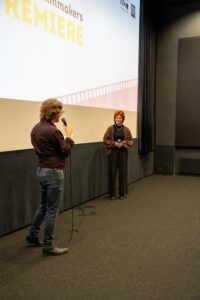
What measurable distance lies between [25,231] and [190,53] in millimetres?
5107

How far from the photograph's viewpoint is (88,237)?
3.22 metres

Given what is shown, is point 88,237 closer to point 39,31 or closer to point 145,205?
point 145,205

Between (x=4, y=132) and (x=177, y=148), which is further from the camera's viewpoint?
(x=177, y=148)

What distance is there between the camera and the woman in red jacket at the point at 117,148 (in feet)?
15.6

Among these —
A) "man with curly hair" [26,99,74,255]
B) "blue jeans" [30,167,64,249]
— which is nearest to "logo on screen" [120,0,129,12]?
"man with curly hair" [26,99,74,255]

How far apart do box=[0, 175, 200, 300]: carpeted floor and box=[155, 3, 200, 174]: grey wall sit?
2.83 m

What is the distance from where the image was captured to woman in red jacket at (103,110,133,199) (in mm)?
4766

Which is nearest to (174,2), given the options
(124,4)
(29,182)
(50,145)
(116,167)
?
(124,4)

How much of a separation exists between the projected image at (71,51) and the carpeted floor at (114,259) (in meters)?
1.45

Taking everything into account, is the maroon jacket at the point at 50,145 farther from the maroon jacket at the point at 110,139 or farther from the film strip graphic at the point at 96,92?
the maroon jacket at the point at 110,139

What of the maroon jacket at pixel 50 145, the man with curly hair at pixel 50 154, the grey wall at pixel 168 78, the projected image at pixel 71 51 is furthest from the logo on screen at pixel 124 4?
the maroon jacket at pixel 50 145

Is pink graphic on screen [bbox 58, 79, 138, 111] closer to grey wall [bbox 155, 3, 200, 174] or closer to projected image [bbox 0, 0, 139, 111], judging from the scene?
projected image [bbox 0, 0, 139, 111]

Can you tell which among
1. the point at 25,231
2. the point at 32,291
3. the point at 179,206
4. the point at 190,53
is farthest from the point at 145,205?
the point at 190,53

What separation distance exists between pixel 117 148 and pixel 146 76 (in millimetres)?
2136
